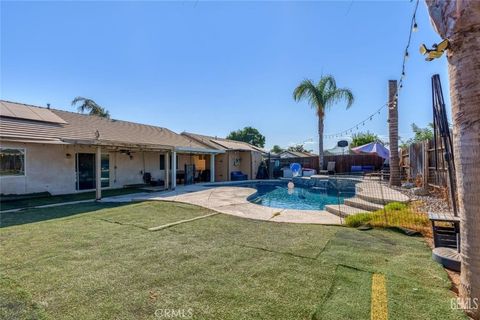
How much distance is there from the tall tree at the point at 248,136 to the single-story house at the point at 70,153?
35.2 meters

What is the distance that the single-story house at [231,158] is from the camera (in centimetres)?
2172

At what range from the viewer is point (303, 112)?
21.8 metres

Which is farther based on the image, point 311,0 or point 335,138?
point 335,138

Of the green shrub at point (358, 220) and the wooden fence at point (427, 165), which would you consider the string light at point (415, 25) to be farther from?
the green shrub at point (358, 220)

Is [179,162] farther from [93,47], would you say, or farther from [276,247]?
[276,247]

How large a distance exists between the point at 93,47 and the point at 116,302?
13360 millimetres

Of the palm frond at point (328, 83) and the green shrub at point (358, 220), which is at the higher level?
the palm frond at point (328, 83)

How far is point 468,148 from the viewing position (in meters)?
2.49

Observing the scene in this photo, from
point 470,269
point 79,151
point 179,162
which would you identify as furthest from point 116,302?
point 179,162

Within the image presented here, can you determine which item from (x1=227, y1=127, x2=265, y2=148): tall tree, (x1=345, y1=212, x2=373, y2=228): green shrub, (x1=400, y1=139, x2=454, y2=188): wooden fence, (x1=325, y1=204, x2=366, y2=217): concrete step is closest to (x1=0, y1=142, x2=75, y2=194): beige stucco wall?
(x1=325, y1=204, x2=366, y2=217): concrete step

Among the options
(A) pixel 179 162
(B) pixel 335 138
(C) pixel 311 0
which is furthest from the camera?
(B) pixel 335 138

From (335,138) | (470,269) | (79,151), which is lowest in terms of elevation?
(470,269)

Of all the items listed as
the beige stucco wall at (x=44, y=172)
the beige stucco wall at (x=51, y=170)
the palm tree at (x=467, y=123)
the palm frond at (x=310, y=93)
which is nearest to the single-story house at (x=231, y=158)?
the palm frond at (x=310, y=93)

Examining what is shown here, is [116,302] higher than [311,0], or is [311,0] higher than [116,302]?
[311,0]
